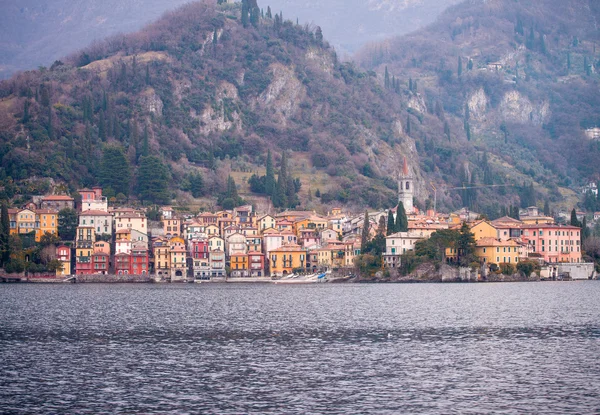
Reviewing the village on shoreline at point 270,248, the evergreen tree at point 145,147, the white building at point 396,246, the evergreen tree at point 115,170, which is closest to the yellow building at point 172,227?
the village on shoreline at point 270,248

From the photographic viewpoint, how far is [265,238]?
474 ft

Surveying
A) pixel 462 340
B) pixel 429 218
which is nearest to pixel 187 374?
pixel 462 340

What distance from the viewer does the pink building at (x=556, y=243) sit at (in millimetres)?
133125

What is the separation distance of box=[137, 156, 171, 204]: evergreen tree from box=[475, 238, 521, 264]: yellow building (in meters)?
61.2

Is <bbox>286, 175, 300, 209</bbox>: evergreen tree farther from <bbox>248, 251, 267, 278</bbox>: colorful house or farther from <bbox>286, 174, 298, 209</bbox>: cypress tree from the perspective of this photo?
<bbox>248, 251, 267, 278</bbox>: colorful house

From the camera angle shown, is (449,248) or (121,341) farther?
(449,248)

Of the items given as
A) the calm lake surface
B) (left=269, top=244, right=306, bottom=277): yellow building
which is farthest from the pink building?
the calm lake surface

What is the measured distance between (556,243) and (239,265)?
42.4 metres

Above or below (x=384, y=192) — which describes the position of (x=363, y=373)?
below

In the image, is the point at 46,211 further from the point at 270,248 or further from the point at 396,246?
the point at 396,246

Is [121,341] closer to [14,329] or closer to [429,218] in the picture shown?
[14,329]

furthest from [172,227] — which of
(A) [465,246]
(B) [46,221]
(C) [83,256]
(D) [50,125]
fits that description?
(A) [465,246]

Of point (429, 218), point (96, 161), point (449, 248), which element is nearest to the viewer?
point (449, 248)

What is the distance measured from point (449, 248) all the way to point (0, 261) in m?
55.5
